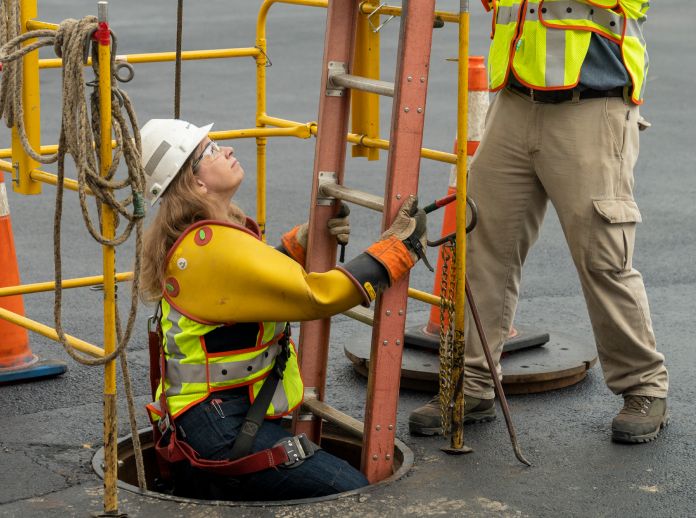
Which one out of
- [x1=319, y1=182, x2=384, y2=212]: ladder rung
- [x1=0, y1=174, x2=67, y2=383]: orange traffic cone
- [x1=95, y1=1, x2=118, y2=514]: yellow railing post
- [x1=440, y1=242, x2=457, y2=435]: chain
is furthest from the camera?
[x1=0, y1=174, x2=67, y2=383]: orange traffic cone

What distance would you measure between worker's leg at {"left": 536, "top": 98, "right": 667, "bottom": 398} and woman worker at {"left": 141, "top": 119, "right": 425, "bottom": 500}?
29.9 inches

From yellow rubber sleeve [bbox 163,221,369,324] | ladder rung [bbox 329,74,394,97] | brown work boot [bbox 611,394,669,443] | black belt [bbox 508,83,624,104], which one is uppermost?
ladder rung [bbox 329,74,394,97]

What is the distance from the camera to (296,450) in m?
4.39

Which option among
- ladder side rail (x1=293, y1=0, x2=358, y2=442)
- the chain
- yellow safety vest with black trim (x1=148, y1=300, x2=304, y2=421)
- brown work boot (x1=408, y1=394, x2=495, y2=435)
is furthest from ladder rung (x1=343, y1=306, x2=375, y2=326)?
brown work boot (x1=408, y1=394, x2=495, y2=435)

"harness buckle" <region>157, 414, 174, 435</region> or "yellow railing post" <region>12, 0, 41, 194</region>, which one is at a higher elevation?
"yellow railing post" <region>12, 0, 41, 194</region>

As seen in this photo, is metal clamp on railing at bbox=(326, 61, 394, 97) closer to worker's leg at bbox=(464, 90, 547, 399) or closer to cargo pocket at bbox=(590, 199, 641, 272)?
worker's leg at bbox=(464, 90, 547, 399)

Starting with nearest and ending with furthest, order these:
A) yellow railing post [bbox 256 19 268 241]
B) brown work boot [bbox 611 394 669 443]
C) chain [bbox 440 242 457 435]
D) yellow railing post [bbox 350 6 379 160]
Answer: chain [bbox 440 242 457 435]
brown work boot [bbox 611 394 669 443]
yellow railing post [bbox 350 6 379 160]
yellow railing post [bbox 256 19 268 241]

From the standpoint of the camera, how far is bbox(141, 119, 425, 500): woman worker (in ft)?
13.8

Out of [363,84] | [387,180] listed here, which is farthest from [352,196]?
[363,84]

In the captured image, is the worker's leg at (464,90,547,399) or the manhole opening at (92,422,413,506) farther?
the worker's leg at (464,90,547,399)

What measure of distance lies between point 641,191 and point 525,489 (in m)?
5.62

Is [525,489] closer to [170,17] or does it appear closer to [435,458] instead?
[435,458]

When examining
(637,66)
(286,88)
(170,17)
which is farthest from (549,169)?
(170,17)

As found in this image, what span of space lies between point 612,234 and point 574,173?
26 centimetres
